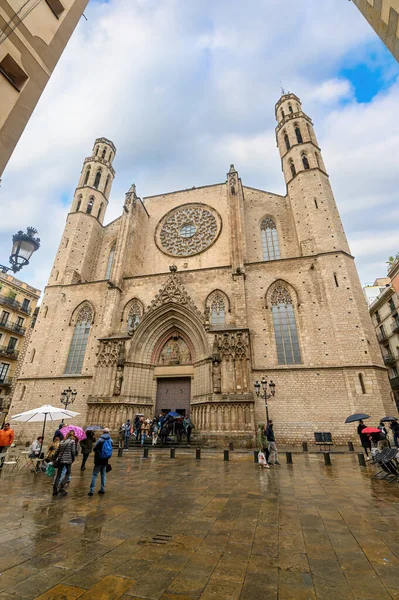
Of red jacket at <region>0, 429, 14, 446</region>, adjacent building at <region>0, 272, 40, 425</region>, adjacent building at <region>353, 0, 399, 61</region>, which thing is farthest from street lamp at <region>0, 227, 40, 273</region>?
adjacent building at <region>0, 272, 40, 425</region>

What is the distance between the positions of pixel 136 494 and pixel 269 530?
322 centimetres

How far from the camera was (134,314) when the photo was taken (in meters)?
19.9

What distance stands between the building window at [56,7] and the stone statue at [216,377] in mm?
A: 14277

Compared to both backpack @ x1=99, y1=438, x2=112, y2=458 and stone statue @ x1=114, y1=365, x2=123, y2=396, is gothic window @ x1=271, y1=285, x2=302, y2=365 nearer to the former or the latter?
stone statue @ x1=114, y1=365, x2=123, y2=396

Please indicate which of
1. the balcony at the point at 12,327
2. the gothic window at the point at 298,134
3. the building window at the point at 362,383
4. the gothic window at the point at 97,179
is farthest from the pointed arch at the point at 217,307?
the balcony at the point at 12,327

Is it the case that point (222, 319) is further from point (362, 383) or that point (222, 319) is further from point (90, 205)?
point (90, 205)

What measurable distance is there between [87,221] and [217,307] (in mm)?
15174

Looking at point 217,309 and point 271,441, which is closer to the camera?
point 271,441

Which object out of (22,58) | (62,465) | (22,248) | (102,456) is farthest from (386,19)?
(62,465)

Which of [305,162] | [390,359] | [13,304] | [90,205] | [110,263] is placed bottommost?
[390,359]

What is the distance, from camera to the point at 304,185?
20781 millimetres

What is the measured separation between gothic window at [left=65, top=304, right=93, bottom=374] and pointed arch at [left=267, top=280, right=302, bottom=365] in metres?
13.5

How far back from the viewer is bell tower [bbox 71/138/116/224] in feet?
84.0

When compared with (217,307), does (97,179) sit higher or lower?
higher
